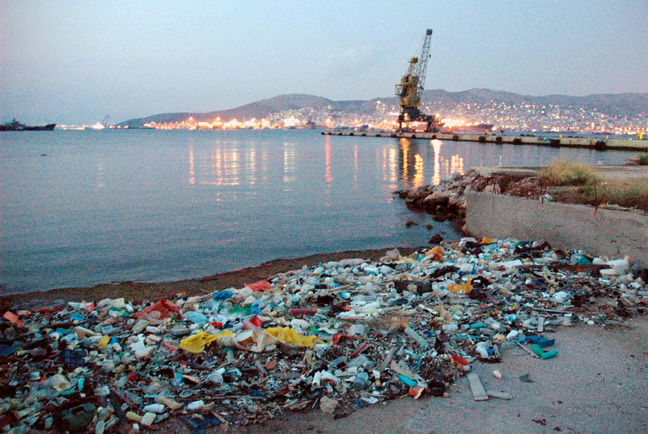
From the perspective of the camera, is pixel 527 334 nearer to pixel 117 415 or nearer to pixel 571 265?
pixel 571 265

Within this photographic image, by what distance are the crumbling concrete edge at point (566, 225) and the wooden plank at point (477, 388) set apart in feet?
15.0

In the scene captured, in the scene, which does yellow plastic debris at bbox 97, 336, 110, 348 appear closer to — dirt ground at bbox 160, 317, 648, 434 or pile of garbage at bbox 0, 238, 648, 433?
pile of garbage at bbox 0, 238, 648, 433

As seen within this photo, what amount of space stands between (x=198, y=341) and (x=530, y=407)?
10.5 ft

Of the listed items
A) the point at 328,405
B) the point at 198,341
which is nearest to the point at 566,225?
the point at 328,405

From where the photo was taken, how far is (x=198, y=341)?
4848 mm

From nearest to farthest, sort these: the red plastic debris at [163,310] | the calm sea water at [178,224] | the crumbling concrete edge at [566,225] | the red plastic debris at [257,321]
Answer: the red plastic debris at [257,321], the red plastic debris at [163,310], the crumbling concrete edge at [566,225], the calm sea water at [178,224]

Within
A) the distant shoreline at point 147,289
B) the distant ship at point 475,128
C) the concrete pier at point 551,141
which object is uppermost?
the distant ship at point 475,128

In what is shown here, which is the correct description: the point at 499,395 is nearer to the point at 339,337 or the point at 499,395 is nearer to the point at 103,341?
the point at 339,337

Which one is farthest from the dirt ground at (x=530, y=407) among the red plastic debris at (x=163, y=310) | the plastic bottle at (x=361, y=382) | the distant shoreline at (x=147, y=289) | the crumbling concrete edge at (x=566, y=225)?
the distant shoreline at (x=147, y=289)

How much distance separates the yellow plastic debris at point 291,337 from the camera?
4.80 m

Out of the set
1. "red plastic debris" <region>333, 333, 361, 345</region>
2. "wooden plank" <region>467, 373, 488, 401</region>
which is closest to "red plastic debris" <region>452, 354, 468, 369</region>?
"wooden plank" <region>467, 373, 488, 401</region>

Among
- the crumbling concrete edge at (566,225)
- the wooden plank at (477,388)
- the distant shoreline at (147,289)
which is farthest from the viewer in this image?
the distant shoreline at (147,289)

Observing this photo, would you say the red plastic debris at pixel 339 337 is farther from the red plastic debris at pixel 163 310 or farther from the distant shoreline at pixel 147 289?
the distant shoreline at pixel 147 289

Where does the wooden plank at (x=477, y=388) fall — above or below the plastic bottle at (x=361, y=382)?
below
